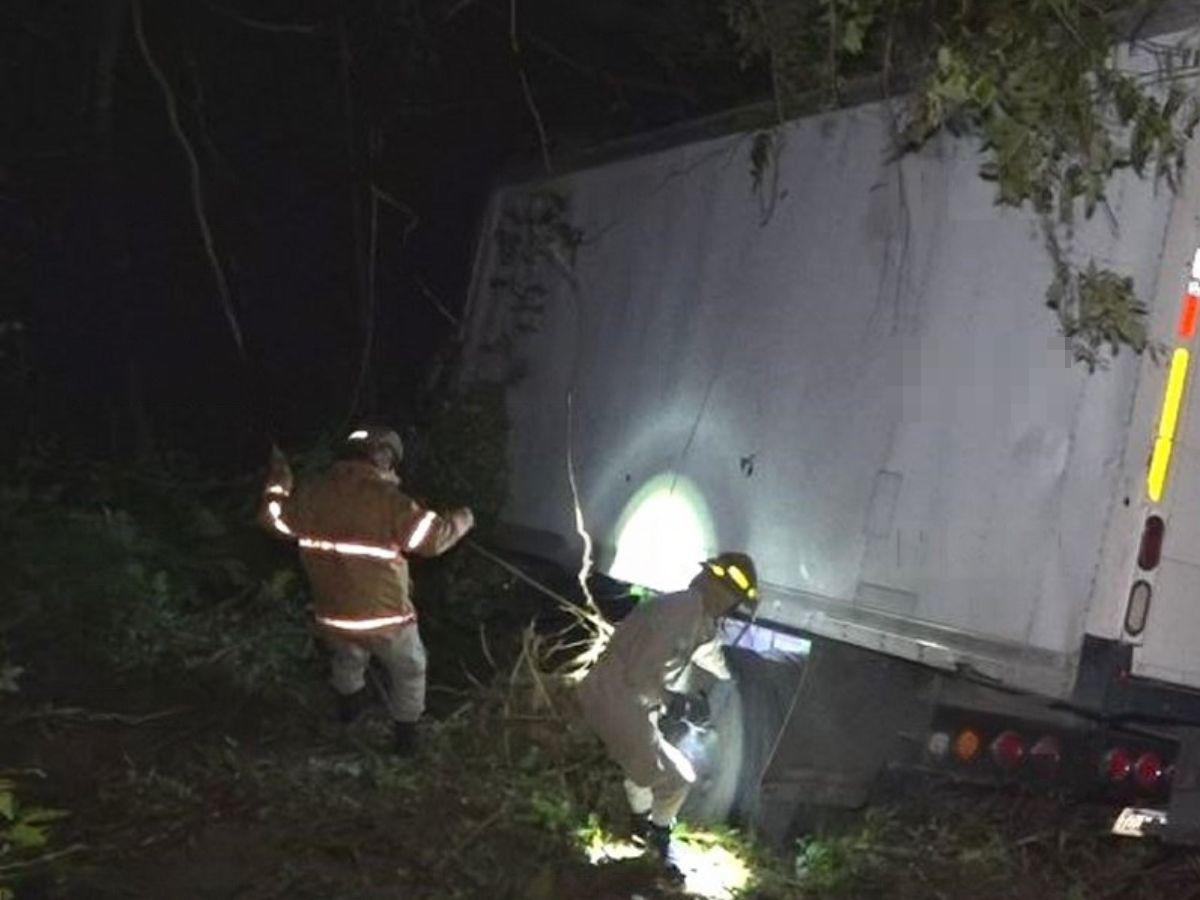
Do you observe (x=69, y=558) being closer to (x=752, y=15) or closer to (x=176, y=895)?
(x=176, y=895)

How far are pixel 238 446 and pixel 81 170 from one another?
211cm

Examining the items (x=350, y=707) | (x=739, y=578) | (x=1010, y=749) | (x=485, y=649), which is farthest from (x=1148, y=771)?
(x=350, y=707)

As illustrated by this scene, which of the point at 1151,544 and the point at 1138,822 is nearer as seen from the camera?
the point at 1151,544

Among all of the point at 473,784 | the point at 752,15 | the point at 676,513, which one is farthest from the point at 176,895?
the point at 752,15

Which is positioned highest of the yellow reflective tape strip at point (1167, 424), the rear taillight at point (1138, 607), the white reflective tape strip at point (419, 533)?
the yellow reflective tape strip at point (1167, 424)

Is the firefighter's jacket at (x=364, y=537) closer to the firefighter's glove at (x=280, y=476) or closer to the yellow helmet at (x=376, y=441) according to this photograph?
the yellow helmet at (x=376, y=441)

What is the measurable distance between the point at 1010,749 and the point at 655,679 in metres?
1.27

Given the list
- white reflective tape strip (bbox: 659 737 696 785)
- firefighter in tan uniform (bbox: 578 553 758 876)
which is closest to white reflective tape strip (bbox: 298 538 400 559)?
firefighter in tan uniform (bbox: 578 553 758 876)

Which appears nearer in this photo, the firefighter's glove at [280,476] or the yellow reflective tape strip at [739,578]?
the yellow reflective tape strip at [739,578]

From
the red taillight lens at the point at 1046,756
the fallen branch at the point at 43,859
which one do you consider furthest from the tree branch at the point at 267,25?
the red taillight lens at the point at 1046,756

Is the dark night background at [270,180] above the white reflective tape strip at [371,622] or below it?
above

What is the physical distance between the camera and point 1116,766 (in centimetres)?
477

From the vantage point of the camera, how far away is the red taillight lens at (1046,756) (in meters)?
4.72

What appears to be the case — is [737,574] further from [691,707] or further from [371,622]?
[371,622]
